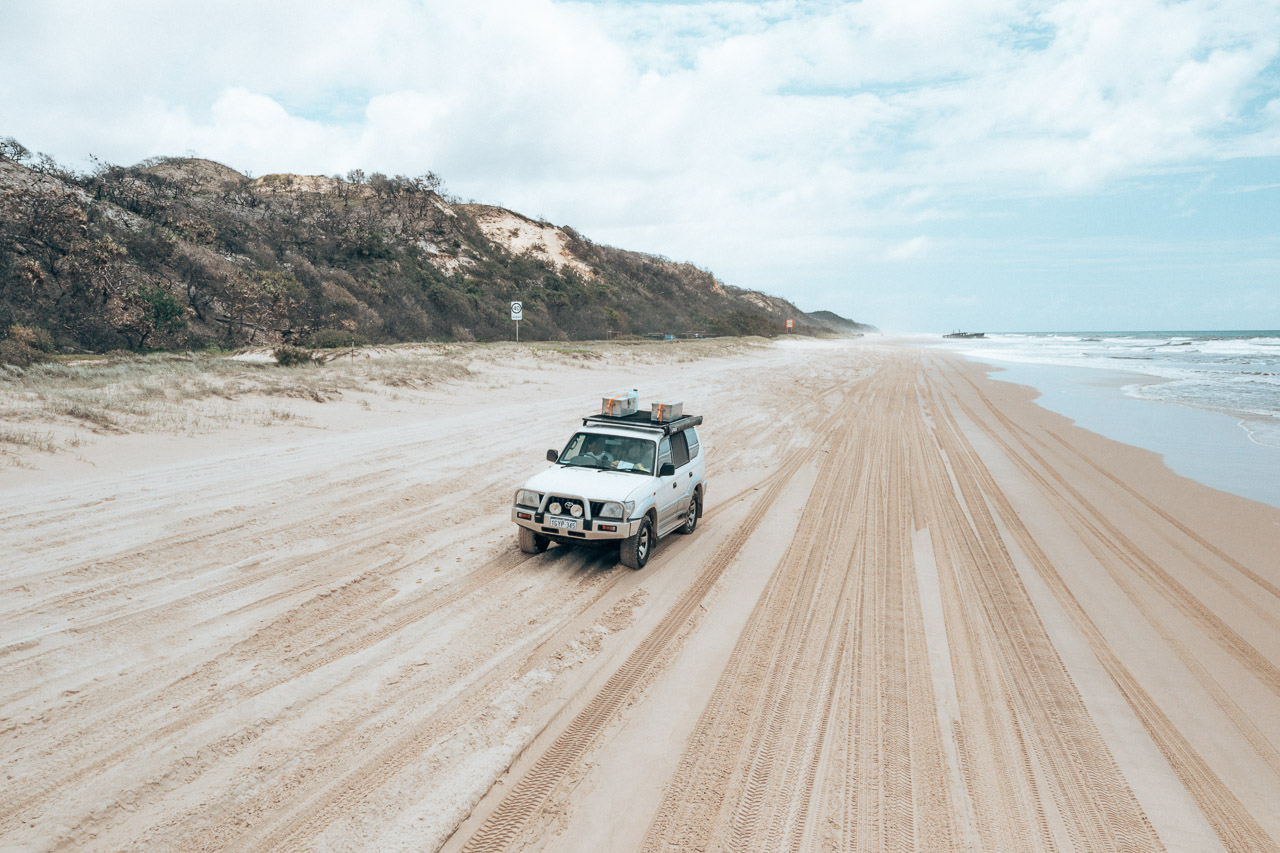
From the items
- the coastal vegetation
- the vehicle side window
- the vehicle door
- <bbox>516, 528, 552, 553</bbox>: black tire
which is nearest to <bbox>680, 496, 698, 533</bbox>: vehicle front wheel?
the vehicle door

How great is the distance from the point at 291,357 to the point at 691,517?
→ 757 inches

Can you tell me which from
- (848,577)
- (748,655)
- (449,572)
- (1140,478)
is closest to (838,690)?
(748,655)

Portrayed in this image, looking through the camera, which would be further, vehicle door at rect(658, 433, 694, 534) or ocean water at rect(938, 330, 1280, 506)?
ocean water at rect(938, 330, 1280, 506)

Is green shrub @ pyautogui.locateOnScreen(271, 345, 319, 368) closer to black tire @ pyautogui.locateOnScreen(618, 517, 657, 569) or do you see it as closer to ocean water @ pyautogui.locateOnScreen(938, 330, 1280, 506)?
black tire @ pyautogui.locateOnScreen(618, 517, 657, 569)

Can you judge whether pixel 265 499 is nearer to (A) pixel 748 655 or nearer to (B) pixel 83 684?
(B) pixel 83 684

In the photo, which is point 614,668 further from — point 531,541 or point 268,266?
point 268,266

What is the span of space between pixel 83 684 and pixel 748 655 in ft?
17.8

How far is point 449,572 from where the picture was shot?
27.2ft

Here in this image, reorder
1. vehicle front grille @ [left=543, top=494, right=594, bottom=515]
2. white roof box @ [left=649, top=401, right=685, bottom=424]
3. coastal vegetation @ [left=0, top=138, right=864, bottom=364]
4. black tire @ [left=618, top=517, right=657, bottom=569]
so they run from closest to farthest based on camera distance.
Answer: vehicle front grille @ [left=543, top=494, right=594, bottom=515] → black tire @ [left=618, top=517, right=657, bottom=569] → white roof box @ [left=649, top=401, right=685, bottom=424] → coastal vegetation @ [left=0, top=138, right=864, bottom=364]

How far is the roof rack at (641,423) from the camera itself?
9711mm

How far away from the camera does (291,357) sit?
24359 millimetres

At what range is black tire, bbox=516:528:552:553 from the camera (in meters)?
8.84

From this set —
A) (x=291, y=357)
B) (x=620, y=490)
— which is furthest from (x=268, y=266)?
(x=620, y=490)

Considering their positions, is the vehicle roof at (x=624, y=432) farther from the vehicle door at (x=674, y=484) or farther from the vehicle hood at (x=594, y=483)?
the vehicle hood at (x=594, y=483)
